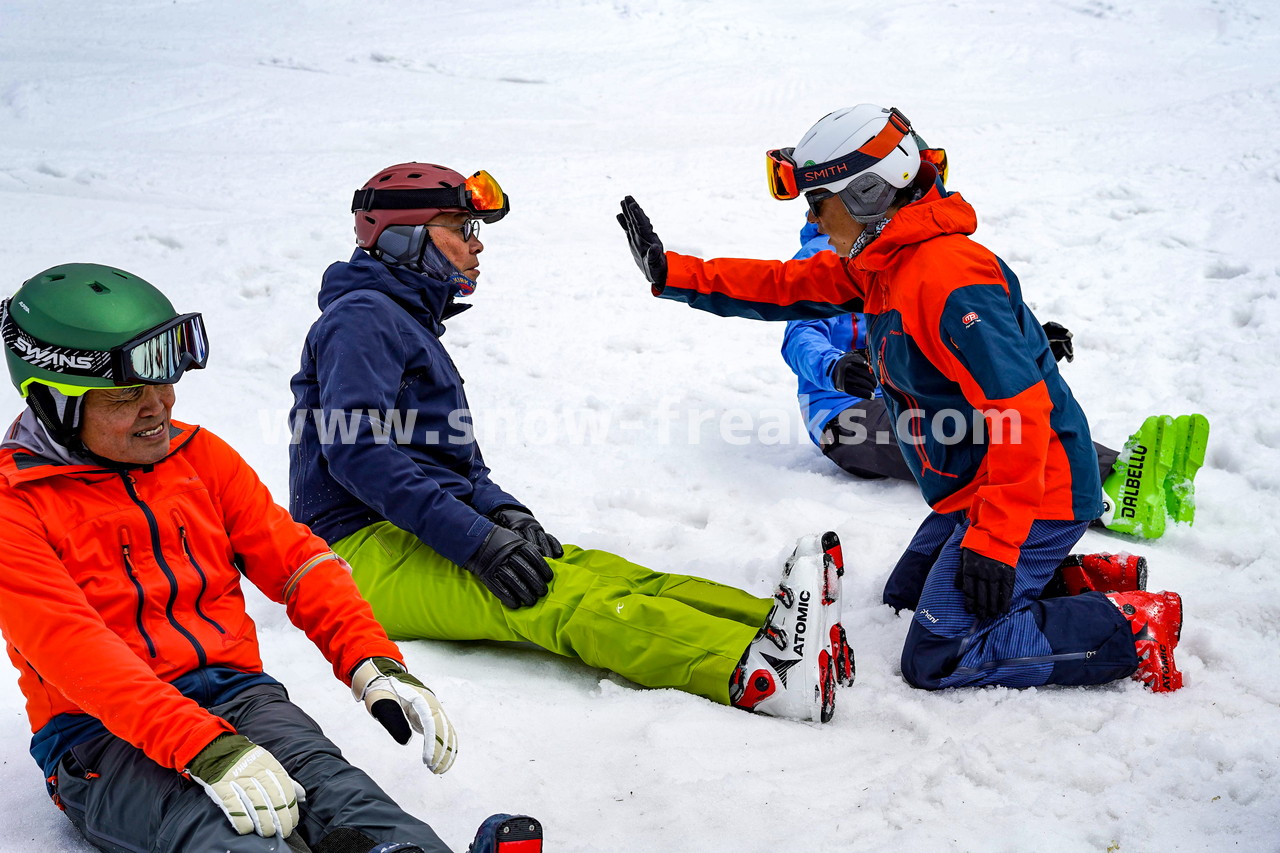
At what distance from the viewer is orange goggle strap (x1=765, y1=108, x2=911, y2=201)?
3.40 metres

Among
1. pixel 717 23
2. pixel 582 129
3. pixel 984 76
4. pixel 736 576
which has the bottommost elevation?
pixel 736 576

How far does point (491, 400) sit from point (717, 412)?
1.33 meters

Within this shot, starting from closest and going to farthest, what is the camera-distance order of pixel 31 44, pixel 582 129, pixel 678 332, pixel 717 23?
pixel 678 332
pixel 582 129
pixel 31 44
pixel 717 23

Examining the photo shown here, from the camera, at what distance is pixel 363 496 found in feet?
11.5

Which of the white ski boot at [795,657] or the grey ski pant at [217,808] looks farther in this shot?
the white ski boot at [795,657]

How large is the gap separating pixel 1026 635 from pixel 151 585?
8.19 feet

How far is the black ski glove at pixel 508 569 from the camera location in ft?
11.1

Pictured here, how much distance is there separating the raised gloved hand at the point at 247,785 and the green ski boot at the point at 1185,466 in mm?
3749

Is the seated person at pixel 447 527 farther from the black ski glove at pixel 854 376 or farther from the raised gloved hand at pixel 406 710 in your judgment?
the black ski glove at pixel 854 376

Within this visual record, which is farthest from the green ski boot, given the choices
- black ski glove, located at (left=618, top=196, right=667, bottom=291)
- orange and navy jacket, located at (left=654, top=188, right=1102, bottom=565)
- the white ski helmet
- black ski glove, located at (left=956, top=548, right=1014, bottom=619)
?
black ski glove, located at (left=618, top=196, right=667, bottom=291)

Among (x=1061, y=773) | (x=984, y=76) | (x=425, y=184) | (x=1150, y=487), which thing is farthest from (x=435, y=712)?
(x=984, y=76)

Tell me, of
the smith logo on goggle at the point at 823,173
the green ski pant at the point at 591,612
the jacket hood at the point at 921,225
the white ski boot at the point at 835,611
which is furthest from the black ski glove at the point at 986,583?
the smith logo on goggle at the point at 823,173

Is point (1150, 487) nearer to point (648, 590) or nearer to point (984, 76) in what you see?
Result: point (648, 590)

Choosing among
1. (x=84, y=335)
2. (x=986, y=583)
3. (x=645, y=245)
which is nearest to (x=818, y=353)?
(x=645, y=245)
